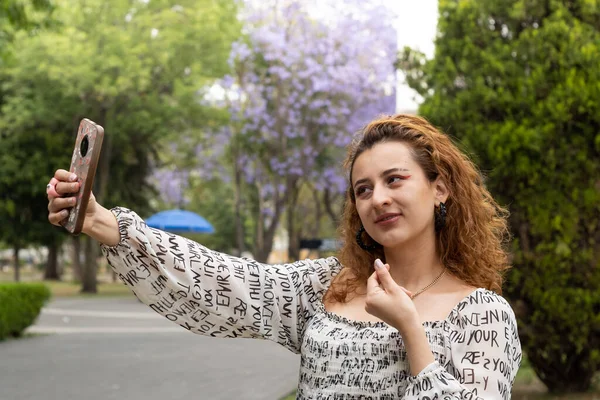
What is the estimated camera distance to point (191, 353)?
12.7 m

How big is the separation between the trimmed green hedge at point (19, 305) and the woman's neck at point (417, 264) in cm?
1252

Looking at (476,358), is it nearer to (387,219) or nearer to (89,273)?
(387,219)

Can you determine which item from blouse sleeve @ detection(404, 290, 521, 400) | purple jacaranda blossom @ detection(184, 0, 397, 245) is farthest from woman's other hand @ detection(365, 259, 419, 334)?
purple jacaranda blossom @ detection(184, 0, 397, 245)

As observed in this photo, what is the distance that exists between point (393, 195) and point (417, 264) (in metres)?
0.26

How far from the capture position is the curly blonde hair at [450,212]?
245cm

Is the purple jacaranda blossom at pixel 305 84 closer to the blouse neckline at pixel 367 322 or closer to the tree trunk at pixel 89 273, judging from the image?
the tree trunk at pixel 89 273

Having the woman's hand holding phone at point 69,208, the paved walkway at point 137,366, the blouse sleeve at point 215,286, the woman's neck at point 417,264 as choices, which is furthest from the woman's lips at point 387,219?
the paved walkway at point 137,366

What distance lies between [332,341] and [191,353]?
10641 mm

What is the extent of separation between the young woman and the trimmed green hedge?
12.2m

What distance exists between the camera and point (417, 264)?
8.17ft

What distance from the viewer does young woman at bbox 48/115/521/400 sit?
2.17m

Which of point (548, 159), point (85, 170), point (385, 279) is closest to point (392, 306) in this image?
point (385, 279)

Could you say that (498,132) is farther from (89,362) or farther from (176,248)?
(89,362)

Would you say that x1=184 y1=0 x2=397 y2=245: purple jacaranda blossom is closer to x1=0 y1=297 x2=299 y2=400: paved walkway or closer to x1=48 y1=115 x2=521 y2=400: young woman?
x1=0 y1=297 x2=299 y2=400: paved walkway
